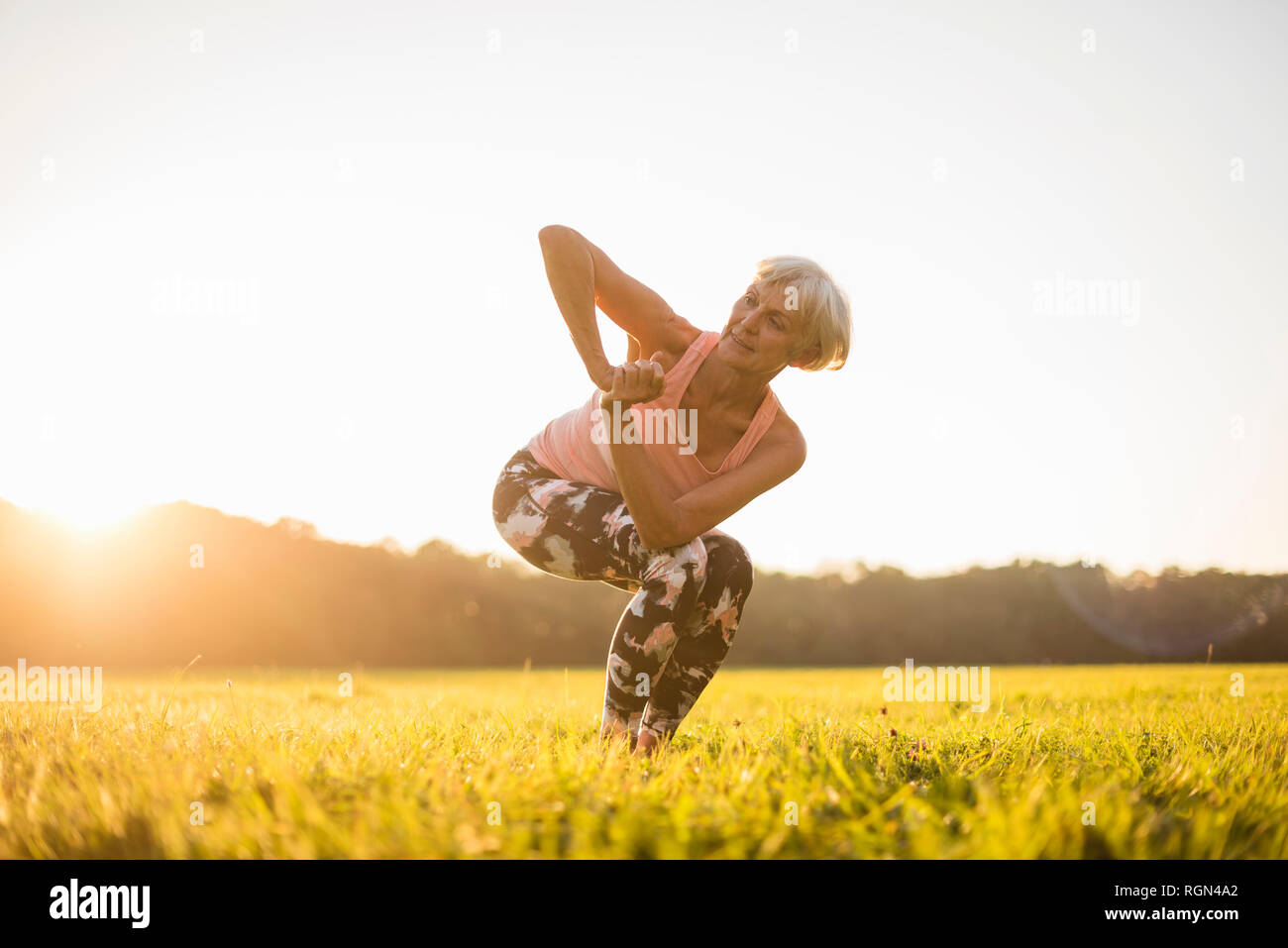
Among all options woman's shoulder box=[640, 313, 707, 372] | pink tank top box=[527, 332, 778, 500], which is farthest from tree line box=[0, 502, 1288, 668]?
woman's shoulder box=[640, 313, 707, 372]

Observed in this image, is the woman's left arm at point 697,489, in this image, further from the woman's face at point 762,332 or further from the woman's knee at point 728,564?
the woman's face at point 762,332

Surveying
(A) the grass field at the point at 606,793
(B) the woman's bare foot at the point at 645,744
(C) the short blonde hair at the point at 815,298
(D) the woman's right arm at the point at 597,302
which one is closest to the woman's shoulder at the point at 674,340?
(D) the woman's right arm at the point at 597,302

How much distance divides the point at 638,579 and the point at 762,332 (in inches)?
55.1

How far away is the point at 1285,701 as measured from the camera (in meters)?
6.19

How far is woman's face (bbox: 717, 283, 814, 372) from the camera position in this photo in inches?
147

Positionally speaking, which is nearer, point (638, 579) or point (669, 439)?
point (638, 579)

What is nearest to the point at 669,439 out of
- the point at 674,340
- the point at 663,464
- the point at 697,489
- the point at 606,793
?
the point at 663,464

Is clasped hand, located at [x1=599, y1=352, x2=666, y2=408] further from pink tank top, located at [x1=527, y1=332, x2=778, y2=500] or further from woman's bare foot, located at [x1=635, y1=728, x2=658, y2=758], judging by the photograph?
woman's bare foot, located at [x1=635, y1=728, x2=658, y2=758]

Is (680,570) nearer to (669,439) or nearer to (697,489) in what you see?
(697,489)

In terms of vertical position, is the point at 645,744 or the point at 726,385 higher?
the point at 726,385

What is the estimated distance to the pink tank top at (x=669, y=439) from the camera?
12.5 ft

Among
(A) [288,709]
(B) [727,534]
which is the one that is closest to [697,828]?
(B) [727,534]

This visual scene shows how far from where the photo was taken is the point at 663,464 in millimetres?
3840

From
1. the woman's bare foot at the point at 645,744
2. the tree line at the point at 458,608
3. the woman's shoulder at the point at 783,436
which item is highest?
the woman's shoulder at the point at 783,436
